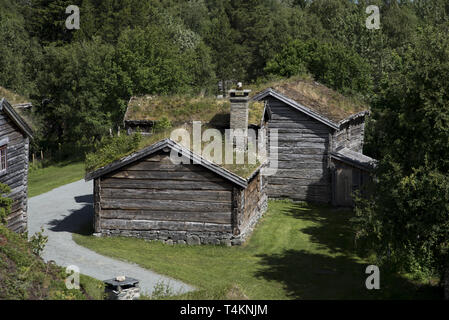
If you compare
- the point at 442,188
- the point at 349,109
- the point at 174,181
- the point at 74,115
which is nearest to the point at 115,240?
the point at 174,181

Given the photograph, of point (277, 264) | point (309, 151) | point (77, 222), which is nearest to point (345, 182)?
point (309, 151)

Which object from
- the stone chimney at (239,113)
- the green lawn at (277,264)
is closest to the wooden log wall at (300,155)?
the green lawn at (277,264)

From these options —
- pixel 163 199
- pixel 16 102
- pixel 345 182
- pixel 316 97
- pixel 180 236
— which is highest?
pixel 316 97

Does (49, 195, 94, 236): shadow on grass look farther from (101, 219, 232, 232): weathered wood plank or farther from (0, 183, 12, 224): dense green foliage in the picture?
(0, 183, 12, 224): dense green foliage

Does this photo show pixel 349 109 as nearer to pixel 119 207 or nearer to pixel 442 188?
pixel 119 207

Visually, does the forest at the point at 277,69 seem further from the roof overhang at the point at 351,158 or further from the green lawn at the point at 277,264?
the roof overhang at the point at 351,158

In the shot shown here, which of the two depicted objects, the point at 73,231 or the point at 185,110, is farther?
the point at 185,110

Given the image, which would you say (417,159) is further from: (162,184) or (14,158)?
(14,158)
